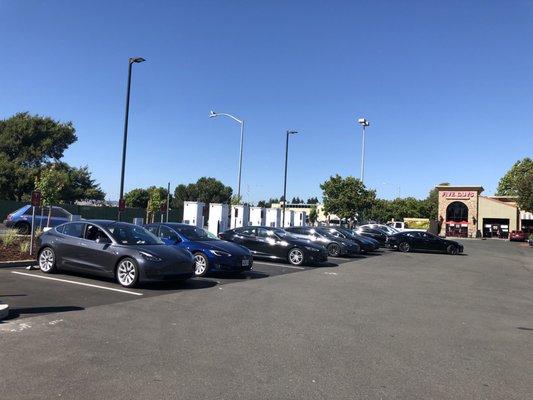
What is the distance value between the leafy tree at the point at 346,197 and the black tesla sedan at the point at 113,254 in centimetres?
4093

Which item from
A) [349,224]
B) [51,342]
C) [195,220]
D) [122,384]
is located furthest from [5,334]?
[349,224]

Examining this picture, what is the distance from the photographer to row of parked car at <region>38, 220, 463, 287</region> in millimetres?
10273

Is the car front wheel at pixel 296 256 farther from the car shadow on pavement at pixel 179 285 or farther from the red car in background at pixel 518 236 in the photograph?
the red car in background at pixel 518 236

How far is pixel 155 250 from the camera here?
411 inches

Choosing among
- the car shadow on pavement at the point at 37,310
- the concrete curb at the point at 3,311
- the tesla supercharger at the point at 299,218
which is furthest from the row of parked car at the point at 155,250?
the tesla supercharger at the point at 299,218

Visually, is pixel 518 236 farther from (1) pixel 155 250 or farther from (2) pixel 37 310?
(2) pixel 37 310

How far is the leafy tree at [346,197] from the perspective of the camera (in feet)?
167

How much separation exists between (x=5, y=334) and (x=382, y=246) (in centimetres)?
2748

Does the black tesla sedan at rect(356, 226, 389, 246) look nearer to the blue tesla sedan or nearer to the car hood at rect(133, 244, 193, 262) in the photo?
the blue tesla sedan

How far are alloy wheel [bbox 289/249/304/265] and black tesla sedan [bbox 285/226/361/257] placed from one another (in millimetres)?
4685

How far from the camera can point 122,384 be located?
4672 mm

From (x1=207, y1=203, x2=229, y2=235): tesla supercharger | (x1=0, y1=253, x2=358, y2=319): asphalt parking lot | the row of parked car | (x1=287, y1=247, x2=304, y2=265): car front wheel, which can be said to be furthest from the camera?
(x1=207, y1=203, x2=229, y2=235): tesla supercharger

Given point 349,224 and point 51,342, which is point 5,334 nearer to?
point 51,342

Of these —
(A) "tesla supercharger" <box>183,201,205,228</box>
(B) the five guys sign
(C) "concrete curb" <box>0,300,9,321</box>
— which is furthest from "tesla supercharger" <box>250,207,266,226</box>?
(B) the five guys sign
